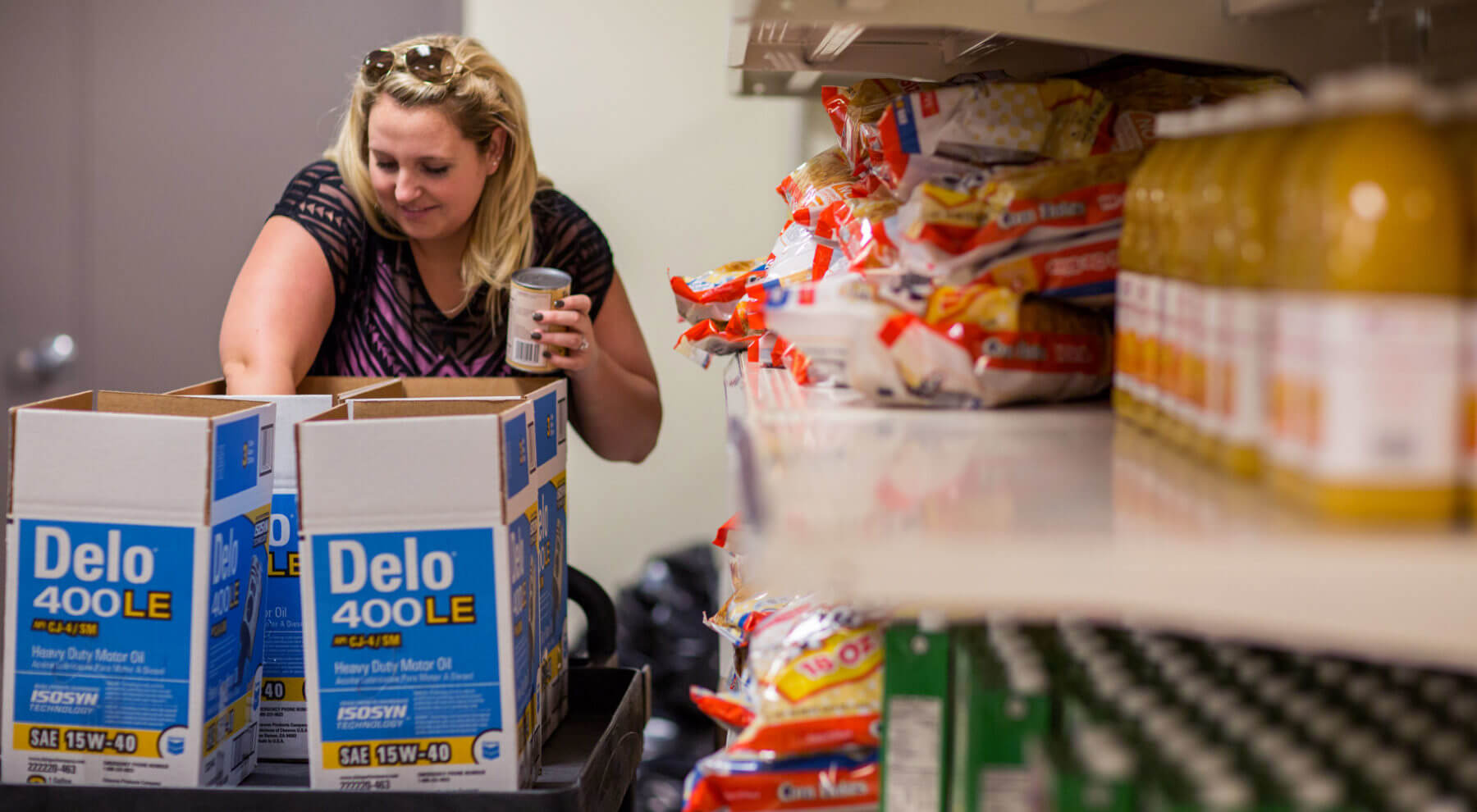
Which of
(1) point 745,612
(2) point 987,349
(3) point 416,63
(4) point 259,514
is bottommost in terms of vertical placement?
(1) point 745,612

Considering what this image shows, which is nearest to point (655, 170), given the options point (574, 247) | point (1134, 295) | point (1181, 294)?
point (574, 247)

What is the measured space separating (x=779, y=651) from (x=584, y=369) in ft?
2.89

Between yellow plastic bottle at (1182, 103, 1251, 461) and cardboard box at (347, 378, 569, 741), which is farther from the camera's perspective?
cardboard box at (347, 378, 569, 741)

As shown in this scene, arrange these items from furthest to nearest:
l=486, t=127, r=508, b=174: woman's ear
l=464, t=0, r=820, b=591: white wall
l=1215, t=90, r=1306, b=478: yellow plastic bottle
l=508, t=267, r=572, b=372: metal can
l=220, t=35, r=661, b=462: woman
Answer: l=464, t=0, r=820, b=591: white wall, l=486, t=127, r=508, b=174: woman's ear, l=220, t=35, r=661, b=462: woman, l=508, t=267, r=572, b=372: metal can, l=1215, t=90, r=1306, b=478: yellow plastic bottle

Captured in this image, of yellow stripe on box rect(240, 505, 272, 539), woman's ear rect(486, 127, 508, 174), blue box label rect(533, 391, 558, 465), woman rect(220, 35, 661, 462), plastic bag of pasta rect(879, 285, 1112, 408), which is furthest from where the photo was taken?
woman's ear rect(486, 127, 508, 174)

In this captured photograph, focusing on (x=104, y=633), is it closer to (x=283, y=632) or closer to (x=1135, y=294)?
(x=283, y=632)

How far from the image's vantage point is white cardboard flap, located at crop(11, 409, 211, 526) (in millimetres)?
967

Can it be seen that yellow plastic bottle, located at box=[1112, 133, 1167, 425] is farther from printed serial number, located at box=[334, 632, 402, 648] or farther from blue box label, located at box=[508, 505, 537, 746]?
printed serial number, located at box=[334, 632, 402, 648]

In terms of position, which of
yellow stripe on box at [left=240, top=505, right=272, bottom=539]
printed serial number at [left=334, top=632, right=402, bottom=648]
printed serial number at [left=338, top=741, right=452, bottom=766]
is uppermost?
yellow stripe on box at [left=240, top=505, right=272, bottom=539]

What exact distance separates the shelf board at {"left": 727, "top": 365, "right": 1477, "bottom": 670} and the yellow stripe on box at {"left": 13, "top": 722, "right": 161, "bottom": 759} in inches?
26.5

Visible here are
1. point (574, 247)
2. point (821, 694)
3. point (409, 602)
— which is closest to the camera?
point (821, 694)

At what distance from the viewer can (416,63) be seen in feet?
5.95

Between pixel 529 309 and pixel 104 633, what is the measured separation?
0.64 m

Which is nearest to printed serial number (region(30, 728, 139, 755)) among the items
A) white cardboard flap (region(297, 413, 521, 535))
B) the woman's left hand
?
white cardboard flap (region(297, 413, 521, 535))
